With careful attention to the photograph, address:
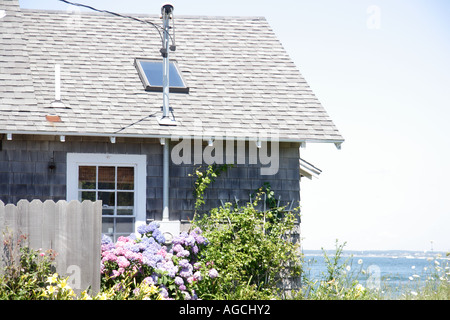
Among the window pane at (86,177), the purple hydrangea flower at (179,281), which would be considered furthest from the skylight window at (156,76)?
the purple hydrangea flower at (179,281)

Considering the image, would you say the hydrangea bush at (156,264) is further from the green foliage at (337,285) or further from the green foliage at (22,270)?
the green foliage at (337,285)

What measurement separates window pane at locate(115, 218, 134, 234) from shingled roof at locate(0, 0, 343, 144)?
1.46m

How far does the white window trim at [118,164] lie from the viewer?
1010cm

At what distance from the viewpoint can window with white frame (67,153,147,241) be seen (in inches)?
401

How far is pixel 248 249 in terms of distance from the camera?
977cm

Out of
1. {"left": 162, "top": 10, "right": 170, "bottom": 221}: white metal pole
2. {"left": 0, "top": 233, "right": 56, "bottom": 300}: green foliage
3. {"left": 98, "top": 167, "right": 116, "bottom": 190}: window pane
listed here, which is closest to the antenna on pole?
{"left": 162, "top": 10, "right": 170, "bottom": 221}: white metal pole

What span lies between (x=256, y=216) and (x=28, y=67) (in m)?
5.04

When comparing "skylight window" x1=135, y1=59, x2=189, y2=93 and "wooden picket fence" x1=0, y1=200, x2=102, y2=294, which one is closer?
"wooden picket fence" x1=0, y1=200, x2=102, y2=294

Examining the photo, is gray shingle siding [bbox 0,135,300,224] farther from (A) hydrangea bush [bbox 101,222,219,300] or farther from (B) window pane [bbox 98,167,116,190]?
(A) hydrangea bush [bbox 101,222,219,300]

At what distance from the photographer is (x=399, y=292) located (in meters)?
9.86

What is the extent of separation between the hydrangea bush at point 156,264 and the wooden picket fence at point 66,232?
0.35 m

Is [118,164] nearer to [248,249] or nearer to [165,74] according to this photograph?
[165,74]

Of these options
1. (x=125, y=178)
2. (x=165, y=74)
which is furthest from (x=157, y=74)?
(x=125, y=178)

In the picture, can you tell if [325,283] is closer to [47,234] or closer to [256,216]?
[256,216]
